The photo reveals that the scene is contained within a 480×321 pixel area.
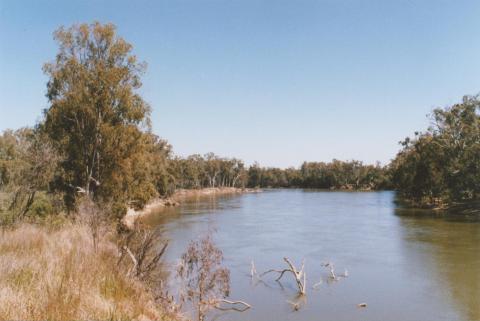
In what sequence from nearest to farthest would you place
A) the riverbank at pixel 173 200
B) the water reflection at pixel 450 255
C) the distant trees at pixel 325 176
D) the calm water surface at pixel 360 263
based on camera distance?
the calm water surface at pixel 360 263 → the water reflection at pixel 450 255 → the riverbank at pixel 173 200 → the distant trees at pixel 325 176

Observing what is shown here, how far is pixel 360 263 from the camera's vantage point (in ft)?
85.4

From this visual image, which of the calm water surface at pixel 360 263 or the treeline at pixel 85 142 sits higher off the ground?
the treeline at pixel 85 142

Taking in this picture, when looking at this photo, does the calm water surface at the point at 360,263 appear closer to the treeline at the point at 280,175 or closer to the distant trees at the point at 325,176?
the treeline at the point at 280,175

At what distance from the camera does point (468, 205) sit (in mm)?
57188

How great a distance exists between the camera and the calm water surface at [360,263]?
17203mm

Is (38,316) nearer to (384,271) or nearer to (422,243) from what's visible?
(384,271)

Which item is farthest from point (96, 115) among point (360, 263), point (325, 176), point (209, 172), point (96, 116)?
point (325, 176)

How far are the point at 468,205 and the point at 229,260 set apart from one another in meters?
43.2

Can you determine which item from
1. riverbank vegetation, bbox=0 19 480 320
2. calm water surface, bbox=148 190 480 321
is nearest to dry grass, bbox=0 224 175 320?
riverbank vegetation, bbox=0 19 480 320

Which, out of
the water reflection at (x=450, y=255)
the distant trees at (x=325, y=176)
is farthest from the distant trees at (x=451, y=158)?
the distant trees at (x=325, y=176)

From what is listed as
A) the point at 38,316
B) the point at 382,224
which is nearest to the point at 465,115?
the point at 382,224

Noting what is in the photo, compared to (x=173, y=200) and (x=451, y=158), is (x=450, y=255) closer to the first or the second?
Result: (x=451, y=158)

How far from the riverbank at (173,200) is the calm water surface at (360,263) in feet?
14.1

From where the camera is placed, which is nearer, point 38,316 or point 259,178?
point 38,316
